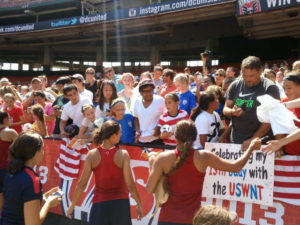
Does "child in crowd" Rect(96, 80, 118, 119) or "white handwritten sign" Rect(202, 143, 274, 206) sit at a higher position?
"child in crowd" Rect(96, 80, 118, 119)

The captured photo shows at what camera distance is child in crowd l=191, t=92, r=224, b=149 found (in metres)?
4.24

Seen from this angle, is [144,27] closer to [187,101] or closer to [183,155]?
[187,101]

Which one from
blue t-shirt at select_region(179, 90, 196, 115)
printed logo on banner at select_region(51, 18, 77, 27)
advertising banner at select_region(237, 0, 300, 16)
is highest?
printed logo on banner at select_region(51, 18, 77, 27)

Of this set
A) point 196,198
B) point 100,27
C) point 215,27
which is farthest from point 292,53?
point 196,198

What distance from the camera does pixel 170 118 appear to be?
15.3ft

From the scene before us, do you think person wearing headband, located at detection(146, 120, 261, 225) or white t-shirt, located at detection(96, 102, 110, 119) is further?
white t-shirt, located at detection(96, 102, 110, 119)

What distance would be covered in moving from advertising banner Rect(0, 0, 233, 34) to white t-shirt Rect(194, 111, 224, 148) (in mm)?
14156

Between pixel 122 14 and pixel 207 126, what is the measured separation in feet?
64.4

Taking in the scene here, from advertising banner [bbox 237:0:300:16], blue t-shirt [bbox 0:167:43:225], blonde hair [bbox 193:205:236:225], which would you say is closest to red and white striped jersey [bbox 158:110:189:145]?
blue t-shirt [bbox 0:167:43:225]

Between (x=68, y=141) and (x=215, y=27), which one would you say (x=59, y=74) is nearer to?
(x=215, y=27)

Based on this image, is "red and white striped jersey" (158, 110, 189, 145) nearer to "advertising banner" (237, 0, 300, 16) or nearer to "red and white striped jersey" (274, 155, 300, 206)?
"red and white striped jersey" (274, 155, 300, 206)

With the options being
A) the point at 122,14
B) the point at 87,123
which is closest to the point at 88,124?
the point at 87,123

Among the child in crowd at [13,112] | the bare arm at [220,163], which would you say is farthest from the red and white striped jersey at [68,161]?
the bare arm at [220,163]

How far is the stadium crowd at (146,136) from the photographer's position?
2.66 meters
